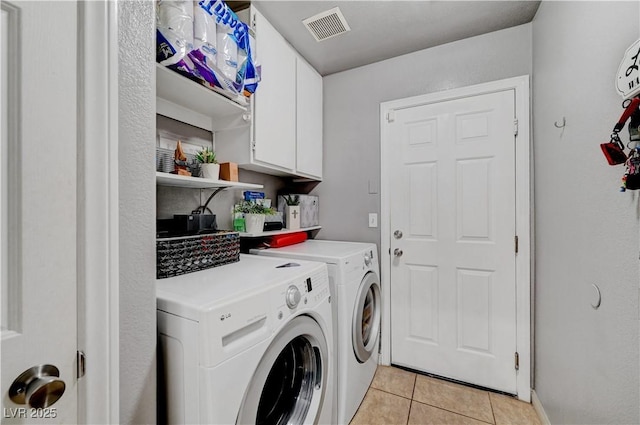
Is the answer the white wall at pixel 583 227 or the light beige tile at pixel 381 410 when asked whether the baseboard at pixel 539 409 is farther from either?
the light beige tile at pixel 381 410

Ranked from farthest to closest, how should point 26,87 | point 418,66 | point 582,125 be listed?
point 418,66, point 582,125, point 26,87

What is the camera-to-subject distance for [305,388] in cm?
117

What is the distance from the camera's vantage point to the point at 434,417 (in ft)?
5.15

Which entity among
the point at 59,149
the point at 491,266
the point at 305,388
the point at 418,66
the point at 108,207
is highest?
the point at 418,66

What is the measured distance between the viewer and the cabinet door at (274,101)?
1595mm

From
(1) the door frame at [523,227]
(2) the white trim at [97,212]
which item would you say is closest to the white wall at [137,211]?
(2) the white trim at [97,212]

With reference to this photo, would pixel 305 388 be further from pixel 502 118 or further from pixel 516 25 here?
pixel 516 25

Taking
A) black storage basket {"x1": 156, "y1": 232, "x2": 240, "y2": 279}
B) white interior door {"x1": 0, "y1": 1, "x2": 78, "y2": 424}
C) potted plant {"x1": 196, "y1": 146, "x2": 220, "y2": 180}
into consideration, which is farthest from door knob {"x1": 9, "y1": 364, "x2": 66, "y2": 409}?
potted plant {"x1": 196, "y1": 146, "x2": 220, "y2": 180}

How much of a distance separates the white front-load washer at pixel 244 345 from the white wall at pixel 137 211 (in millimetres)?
67

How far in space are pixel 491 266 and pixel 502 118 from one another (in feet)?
3.31

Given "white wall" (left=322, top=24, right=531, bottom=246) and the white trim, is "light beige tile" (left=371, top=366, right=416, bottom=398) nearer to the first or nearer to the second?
"white wall" (left=322, top=24, right=531, bottom=246)

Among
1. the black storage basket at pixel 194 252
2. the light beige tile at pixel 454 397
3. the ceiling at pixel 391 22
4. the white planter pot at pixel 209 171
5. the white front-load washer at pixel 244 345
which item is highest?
the ceiling at pixel 391 22

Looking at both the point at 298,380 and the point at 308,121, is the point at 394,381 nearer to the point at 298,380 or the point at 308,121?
the point at 298,380

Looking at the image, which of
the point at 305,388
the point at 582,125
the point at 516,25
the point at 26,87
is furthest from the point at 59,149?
the point at 516,25
